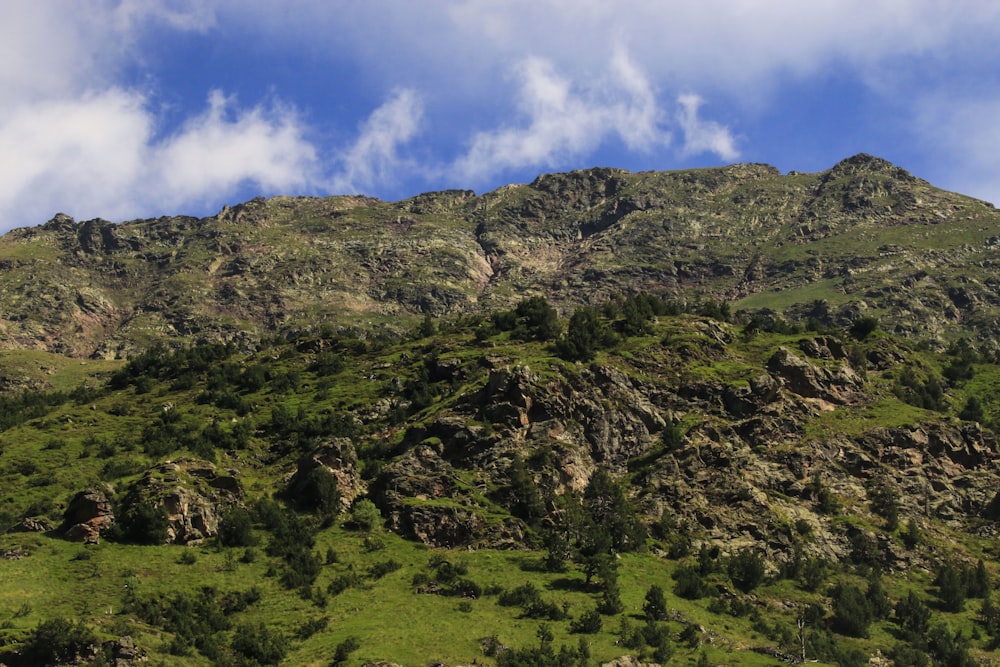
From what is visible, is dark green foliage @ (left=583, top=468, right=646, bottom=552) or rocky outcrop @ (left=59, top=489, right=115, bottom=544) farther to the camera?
dark green foliage @ (left=583, top=468, right=646, bottom=552)

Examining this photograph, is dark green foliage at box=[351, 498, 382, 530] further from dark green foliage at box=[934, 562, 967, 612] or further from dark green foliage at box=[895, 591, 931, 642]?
dark green foliage at box=[934, 562, 967, 612]

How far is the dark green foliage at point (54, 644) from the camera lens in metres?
73.5

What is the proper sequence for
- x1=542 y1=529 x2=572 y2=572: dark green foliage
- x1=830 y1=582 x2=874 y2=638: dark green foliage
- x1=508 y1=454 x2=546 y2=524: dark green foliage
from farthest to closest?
x1=508 y1=454 x2=546 y2=524: dark green foliage → x1=542 y1=529 x2=572 y2=572: dark green foliage → x1=830 y1=582 x2=874 y2=638: dark green foliage

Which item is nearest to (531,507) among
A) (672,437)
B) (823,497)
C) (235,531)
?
(672,437)

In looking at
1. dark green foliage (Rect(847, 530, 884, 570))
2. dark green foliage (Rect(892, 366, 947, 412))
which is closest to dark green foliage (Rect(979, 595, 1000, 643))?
dark green foliage (Rect(847, 530, 884, 570))

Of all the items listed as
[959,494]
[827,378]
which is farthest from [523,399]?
[959,494]

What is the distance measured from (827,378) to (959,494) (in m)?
29.9

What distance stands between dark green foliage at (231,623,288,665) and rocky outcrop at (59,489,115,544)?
26735 millimetres

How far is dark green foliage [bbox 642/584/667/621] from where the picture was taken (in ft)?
322

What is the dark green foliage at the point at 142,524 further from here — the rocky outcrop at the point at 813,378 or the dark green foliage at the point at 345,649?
the rocky outcrop at the point at 813,378

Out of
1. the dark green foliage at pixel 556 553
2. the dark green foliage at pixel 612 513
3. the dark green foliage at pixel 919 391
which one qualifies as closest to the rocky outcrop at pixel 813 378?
the dark green foliage at pixel 919 391

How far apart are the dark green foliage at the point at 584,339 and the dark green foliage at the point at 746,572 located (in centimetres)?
5141

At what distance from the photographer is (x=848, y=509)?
13025 centimetres

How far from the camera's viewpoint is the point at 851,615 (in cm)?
10456
